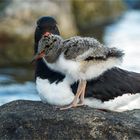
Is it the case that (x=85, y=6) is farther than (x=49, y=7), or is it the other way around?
(x=85, y=6)

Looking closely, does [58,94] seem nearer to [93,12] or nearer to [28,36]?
[28,36]

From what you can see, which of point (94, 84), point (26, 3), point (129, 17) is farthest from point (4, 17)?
point (94, 84)

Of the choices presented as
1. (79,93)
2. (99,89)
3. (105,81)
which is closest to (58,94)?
(79,93)

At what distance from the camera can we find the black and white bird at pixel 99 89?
9.18 meters

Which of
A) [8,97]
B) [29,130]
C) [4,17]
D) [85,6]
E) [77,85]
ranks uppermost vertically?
[85,6]

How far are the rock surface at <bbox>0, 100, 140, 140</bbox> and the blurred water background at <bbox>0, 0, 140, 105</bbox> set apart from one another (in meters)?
6.58

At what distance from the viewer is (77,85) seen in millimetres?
9078

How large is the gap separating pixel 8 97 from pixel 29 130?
760cm

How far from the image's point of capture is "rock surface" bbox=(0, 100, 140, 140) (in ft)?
27.4

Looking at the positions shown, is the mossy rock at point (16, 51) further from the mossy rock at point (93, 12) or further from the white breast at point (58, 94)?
the white breast at point (58, 94)

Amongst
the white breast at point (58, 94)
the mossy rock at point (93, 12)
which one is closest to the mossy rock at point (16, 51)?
the mossy rock at point (93, 12)

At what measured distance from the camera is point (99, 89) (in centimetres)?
930

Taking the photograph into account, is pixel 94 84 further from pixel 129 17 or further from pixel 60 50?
pixel 129 17

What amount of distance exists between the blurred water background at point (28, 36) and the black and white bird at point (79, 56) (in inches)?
261
